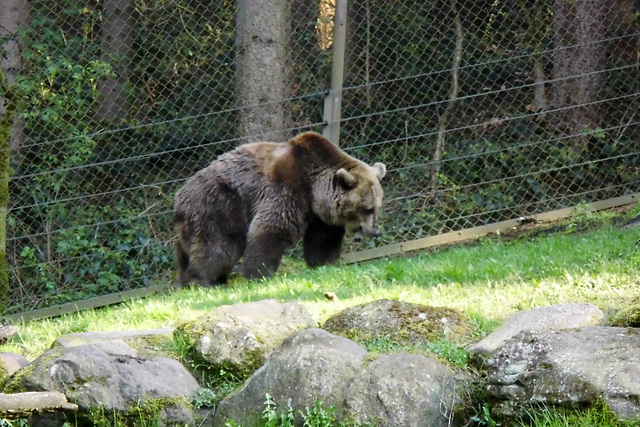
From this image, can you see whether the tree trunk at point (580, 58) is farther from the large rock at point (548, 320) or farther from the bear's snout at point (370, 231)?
the large rock at point (548, 320)

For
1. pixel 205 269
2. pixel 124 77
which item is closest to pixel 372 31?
pixel 124 77

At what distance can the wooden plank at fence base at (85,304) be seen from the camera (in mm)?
9992

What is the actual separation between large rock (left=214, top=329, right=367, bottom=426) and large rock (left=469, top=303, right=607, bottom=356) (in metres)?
0.72

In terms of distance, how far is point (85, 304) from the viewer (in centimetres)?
1022

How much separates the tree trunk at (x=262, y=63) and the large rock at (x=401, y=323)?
6279 millimetres

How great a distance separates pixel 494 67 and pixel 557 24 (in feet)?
3.99

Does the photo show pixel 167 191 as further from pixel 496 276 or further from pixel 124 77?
pixel 496 276

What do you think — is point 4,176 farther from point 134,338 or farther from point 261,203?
point 134,338

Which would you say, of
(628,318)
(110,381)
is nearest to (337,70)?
(110,381)

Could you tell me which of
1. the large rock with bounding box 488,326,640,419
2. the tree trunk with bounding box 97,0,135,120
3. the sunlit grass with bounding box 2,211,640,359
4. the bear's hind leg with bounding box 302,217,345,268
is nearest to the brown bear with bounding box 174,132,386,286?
the bear's hind leg with bounding box 302,217,345,268

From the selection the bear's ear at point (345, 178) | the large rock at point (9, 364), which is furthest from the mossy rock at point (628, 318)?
the bear's ear at point (345, 178)

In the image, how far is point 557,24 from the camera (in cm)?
1319

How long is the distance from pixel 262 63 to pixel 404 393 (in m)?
7.85

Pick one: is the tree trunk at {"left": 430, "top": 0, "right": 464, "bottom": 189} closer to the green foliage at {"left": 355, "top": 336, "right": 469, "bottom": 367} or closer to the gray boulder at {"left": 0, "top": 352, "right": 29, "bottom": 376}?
the green foliage at {"left": 355, "top": 336, "right": 469, "bottom": 367}
